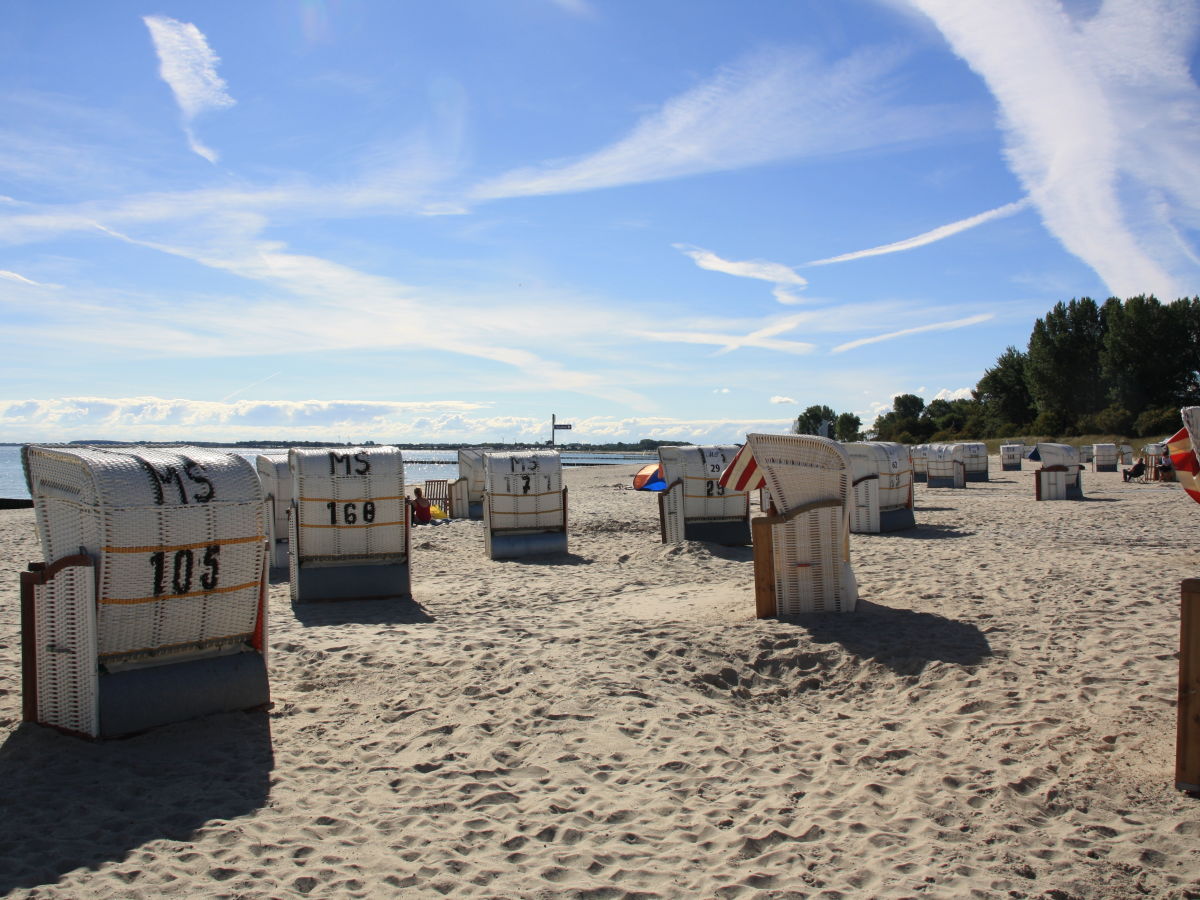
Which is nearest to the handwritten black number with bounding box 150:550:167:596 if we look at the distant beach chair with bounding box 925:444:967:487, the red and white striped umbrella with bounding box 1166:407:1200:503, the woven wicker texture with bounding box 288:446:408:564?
the woven wicker texture with bounding box 288:446:408:564

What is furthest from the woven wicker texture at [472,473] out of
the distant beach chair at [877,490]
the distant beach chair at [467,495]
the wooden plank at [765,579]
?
the wooden plank at [765,579]

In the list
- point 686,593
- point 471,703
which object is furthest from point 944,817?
point 686,593

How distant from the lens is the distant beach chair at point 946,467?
31234 mm

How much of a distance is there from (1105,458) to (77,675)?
4531 centimetres

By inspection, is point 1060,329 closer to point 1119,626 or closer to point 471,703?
point 1119,626

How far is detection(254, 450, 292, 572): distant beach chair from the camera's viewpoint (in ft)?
43.1

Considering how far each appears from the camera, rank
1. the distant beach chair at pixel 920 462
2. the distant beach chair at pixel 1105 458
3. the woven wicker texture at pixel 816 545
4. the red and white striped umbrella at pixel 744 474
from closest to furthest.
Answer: the woven wicker texture at pixel 816 545 < the red and white striped umbrella at pixel 744 474 < the distant beach chair at pixel 920 462 < the distant beach chair at pixel 1105 458

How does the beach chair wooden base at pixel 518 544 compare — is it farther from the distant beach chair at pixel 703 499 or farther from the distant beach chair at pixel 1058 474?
the distant beach chair at pixel 1058 474

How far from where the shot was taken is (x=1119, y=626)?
759 cm

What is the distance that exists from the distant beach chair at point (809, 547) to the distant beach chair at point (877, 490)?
326 inches

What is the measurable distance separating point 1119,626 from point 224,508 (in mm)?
7766

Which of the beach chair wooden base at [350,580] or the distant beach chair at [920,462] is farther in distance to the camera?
the distant beach chair at [920,462]

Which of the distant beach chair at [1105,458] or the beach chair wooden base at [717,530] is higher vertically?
the distant beach chair at [1105,458]

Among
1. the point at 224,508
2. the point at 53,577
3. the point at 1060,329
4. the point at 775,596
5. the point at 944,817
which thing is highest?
the point at 1060,329
